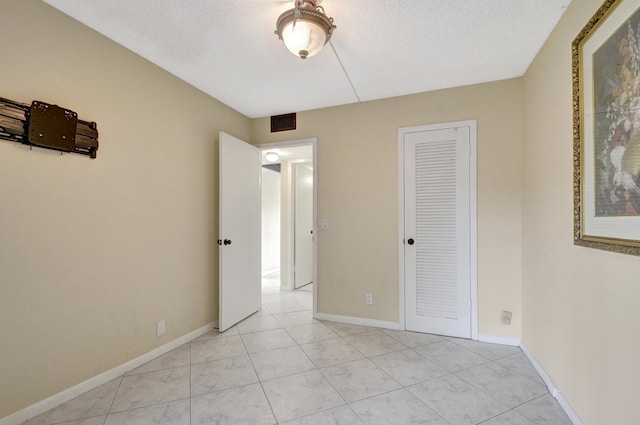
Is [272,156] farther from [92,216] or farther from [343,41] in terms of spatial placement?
[92,216]

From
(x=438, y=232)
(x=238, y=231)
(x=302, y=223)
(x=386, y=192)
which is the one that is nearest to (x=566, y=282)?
(x=438, y=232)

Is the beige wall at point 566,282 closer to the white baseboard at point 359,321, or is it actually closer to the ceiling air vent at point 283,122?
the white baseboard at point 359,321

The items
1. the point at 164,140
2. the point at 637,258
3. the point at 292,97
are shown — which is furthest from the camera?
the point at 292,97

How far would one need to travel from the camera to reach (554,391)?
1.81m

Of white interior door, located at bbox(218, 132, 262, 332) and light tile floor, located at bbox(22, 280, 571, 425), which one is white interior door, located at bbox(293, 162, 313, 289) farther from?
light tile floor, located at bbox(22, 280, 571, 425)

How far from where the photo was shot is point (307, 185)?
505 cm

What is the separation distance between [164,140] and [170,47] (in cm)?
74

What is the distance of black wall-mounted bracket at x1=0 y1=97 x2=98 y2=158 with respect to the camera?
1.52m

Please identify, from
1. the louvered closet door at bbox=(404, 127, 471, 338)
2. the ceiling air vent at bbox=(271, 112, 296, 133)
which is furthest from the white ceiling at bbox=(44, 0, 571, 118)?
the louvered closet door at bbox=(404, 127, 471, 338)

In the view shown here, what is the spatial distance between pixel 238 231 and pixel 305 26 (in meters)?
2.14

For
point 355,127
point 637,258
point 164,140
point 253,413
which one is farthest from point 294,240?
point 637,258

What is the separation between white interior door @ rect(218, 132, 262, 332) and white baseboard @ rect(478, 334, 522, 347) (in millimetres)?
2463

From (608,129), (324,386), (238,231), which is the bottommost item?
(324,386)

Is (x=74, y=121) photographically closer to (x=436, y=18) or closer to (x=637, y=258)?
(x=436, y=18)
